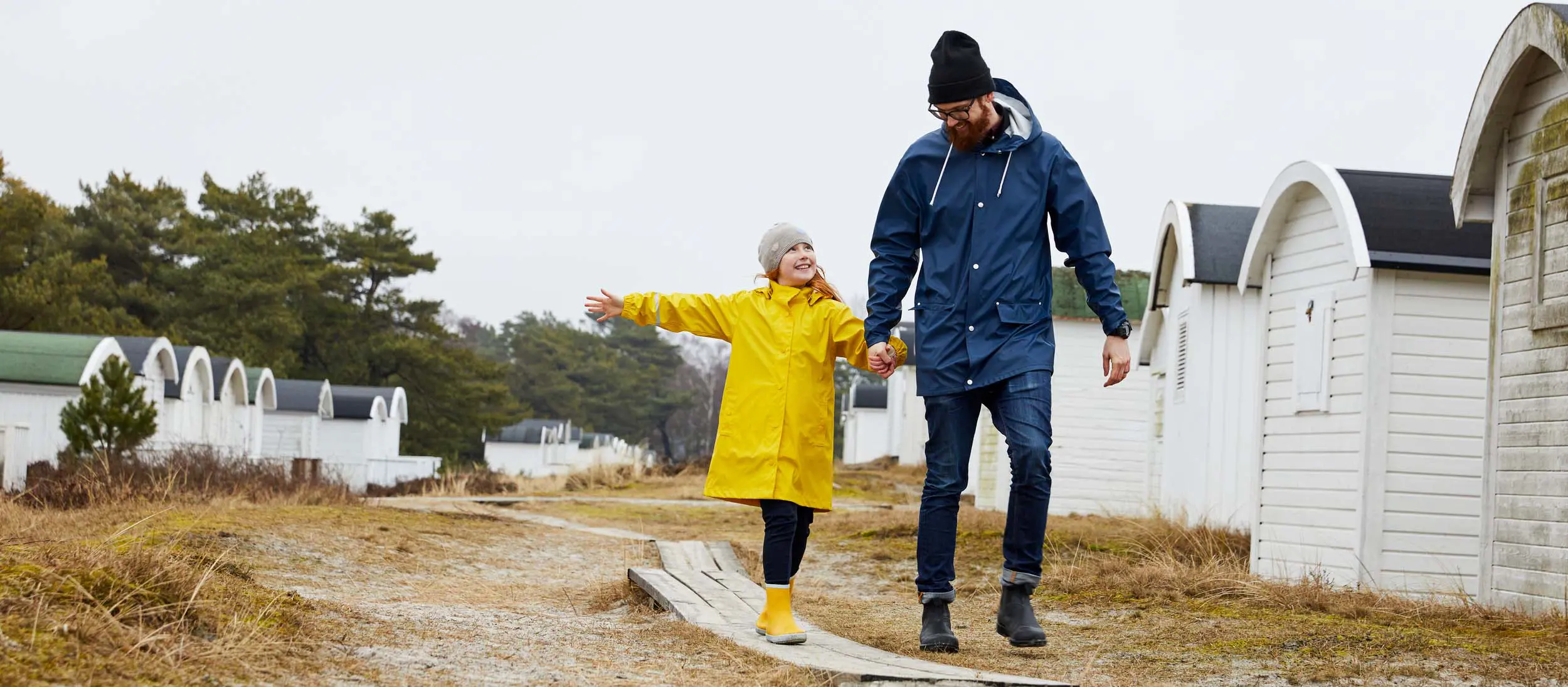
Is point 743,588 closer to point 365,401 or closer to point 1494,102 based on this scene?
point 1494,102

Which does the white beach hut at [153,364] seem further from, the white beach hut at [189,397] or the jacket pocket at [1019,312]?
the jacket pocket at [1019,312]

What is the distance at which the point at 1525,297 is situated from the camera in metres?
8.27

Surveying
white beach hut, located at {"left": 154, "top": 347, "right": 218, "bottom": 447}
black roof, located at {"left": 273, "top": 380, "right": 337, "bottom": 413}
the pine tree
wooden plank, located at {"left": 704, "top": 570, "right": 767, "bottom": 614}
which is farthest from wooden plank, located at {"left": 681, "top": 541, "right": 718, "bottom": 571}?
black roof, located at {"left": 273, "top": 380, "right": 337, "bottom": 413}

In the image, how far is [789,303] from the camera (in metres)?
5.96

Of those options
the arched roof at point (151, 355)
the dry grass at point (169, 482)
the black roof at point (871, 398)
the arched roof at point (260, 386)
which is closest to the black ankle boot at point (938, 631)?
the dry grass at point (169, 482)

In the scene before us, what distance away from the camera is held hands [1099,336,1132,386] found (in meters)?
5.36

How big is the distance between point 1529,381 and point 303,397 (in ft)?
134

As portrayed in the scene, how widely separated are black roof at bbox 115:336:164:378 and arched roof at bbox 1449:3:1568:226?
1009 inches

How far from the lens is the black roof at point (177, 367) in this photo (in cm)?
3166

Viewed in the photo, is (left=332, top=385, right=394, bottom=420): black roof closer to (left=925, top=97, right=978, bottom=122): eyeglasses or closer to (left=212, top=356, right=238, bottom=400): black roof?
(left=212, top=356, right=238, bottom=400): black roof

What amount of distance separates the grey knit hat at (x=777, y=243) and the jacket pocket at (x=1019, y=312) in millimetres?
A: 1073

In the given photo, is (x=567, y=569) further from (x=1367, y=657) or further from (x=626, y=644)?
(x=1367, y=657)

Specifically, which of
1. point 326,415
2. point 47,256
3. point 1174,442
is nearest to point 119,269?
point 47,256

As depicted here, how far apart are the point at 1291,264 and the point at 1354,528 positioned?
2.59 meters
